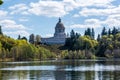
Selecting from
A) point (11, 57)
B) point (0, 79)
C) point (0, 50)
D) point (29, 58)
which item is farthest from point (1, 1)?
point (29, 58)

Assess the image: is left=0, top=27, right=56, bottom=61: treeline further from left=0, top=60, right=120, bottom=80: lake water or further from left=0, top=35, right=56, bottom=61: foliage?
left=0, top=60, right=120, bottom=80: lake water

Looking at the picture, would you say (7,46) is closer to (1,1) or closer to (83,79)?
(83,79)

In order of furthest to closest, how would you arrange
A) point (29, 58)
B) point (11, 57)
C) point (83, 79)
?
point (29, 58) → point (11, 57) → point (83, 79)

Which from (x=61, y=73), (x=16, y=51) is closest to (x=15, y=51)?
(x=16, y=51)

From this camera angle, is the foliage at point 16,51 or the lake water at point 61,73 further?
the foliage at point 16,51

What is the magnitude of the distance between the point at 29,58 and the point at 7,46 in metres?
11.1

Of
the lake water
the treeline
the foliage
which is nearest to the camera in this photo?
the lake water

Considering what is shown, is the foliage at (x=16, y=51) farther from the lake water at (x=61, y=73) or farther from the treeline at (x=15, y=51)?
the lake water at (x=61, y=73)

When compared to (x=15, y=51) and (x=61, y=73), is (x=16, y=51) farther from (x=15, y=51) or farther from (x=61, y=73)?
(x=61, y=73)

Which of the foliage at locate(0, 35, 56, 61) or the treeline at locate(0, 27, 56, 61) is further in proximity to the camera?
the foliage at locate(0, 35, 56, 61)

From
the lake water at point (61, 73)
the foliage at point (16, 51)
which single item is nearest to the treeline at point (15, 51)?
the foliage at point (16, 51)

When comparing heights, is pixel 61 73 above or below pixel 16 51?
below

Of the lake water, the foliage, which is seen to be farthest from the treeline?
the lake water

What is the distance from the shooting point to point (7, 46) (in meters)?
181
